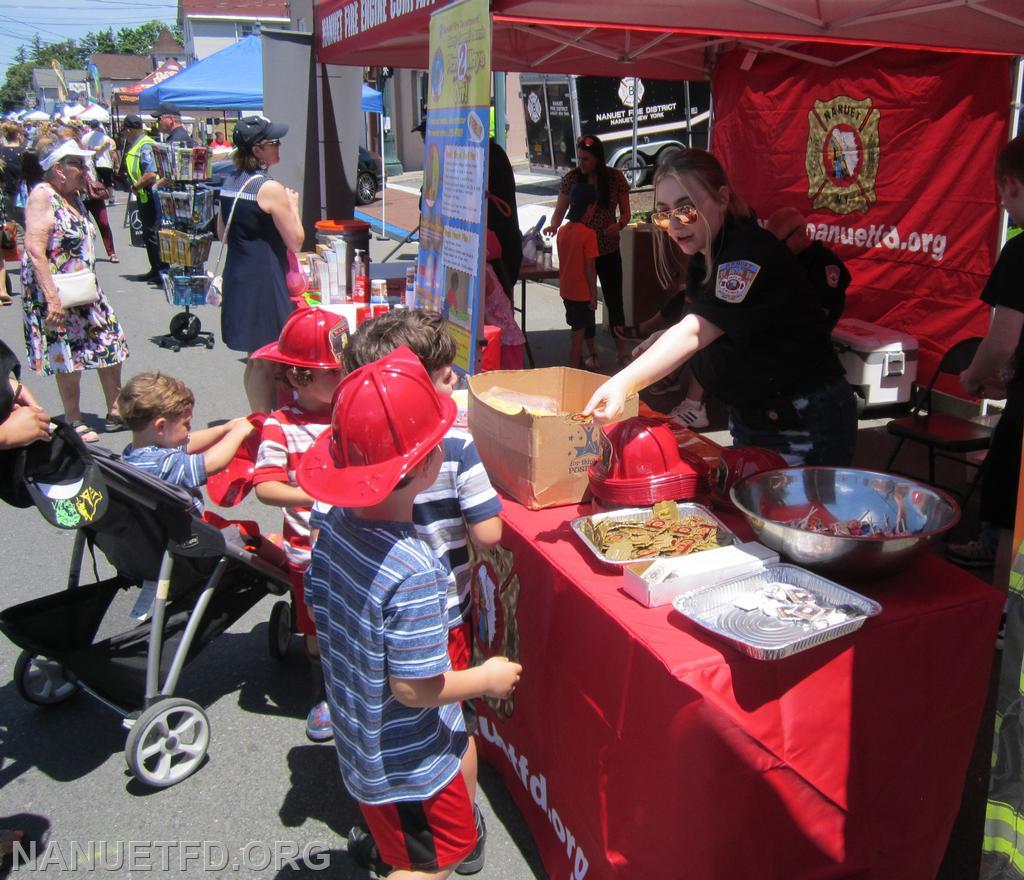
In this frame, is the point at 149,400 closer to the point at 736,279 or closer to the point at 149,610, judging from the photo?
the point at 149,610

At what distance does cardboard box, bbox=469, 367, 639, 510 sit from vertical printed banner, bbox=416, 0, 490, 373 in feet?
3.25

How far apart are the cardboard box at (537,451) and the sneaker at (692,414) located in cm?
362

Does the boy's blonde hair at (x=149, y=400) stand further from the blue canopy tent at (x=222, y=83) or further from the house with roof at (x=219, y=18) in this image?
the house with roof at (x=219, y=18)

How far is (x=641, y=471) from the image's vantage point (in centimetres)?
230

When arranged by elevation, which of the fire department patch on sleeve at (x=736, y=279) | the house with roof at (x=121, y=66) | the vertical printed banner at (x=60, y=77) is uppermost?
the house with roof at (x=121, y=66)

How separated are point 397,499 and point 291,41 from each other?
645 centimetres

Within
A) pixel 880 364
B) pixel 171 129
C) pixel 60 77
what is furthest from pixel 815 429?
pixel 60 77

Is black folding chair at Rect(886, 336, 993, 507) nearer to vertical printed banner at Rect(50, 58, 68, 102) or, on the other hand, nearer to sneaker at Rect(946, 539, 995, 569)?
sneaker at Rect(946, 539, 995, 569)

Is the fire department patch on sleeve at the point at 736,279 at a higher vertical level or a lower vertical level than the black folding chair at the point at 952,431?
higher

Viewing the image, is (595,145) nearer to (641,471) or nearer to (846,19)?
(846,19)

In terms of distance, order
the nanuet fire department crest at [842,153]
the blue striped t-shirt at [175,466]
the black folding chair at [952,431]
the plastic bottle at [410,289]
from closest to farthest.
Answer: the blue striped t-shirt at [175,466], the black folding chair at [952,431], the plastic bottle at [410,289], the nanuet fire department crest at [842,153]

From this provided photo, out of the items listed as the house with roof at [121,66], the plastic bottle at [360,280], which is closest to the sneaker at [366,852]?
the plastic bottle at [360,280]

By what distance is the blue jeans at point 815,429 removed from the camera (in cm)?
259

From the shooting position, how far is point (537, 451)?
2398 millimetres
